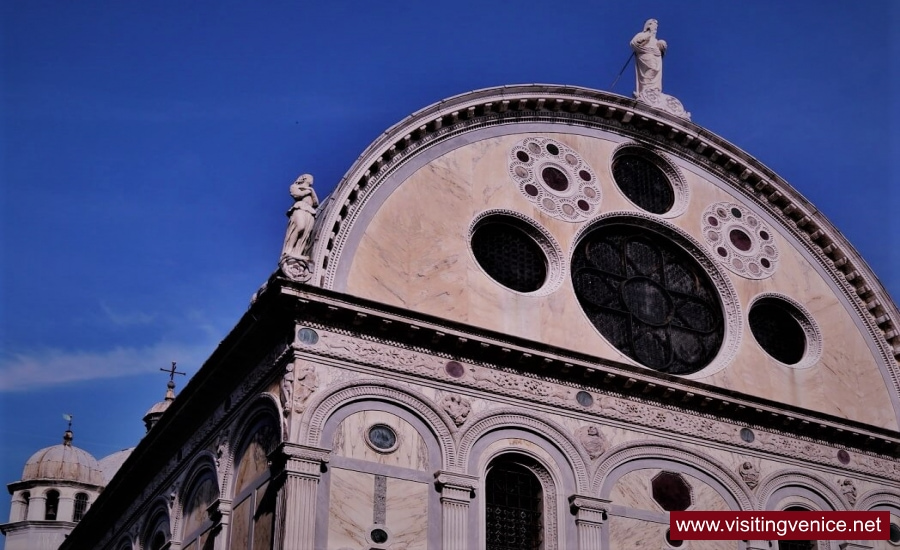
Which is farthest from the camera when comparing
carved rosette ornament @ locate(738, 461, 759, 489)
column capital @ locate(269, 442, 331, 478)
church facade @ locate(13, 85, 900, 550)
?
carved rosette ornament @ locate(738, 461, 759, 489)

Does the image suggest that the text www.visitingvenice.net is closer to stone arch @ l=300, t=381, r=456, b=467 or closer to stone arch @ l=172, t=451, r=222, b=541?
stone arch @ l=300, t=381, r=456, b=467

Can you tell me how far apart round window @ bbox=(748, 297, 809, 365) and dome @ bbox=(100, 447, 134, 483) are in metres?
34.2

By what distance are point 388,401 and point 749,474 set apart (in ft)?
25.7

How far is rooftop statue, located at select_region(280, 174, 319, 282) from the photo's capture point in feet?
71.1

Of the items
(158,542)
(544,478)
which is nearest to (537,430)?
(544,478)

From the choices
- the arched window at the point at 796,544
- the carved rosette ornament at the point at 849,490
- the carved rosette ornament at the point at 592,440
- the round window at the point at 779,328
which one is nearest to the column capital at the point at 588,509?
the carved rosette ornament at the point at 592,440

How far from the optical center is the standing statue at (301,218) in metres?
22.1

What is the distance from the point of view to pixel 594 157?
2720 cm

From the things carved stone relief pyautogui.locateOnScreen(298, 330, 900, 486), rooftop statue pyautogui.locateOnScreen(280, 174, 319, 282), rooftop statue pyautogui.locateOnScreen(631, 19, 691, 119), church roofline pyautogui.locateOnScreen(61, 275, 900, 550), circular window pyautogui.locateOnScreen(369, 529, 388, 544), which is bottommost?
circular window pyautogui.locateOnScreen(369, 529, 388, 544)

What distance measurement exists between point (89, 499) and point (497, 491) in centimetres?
3416

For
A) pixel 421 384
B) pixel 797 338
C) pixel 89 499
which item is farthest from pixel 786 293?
pixel 89 499

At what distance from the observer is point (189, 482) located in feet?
83.6

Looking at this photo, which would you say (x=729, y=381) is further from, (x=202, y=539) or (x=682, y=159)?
(x=202, y=539)

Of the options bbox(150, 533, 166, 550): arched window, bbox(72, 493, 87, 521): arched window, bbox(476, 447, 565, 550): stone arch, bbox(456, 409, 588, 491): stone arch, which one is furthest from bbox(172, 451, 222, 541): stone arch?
bbox(72, 493, 87, 521): arched window
